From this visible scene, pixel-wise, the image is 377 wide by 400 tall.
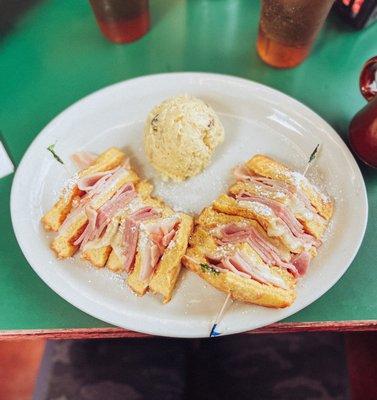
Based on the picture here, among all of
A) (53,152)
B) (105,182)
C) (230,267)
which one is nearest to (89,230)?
(105,182)

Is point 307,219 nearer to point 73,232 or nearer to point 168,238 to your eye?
point 168,238

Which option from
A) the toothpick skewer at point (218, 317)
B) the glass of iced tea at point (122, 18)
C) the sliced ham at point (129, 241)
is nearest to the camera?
the toothpick skewer at point (218, 317)

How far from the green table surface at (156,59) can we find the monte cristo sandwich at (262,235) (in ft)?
0.68

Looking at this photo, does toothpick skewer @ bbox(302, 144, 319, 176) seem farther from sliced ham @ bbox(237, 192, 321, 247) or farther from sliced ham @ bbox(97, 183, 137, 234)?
sliced ham @ bbox(97, 183, 137, 234)

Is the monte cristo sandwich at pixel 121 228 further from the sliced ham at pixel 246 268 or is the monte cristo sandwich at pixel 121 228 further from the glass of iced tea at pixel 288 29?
the glass of iced tea at pixel 288 29

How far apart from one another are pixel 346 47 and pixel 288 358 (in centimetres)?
105

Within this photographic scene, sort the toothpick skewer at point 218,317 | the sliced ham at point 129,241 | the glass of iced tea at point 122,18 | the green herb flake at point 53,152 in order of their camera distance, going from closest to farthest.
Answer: the toothpick skewer at point 218,317, the sliced ham at point 129,241, the green herb flake at point 53,152, the glass of iced tea at point 122,18

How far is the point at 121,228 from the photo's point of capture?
1085 mm

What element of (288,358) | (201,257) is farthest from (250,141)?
(288,358)

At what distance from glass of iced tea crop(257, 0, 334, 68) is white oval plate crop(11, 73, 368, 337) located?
0.18 metres

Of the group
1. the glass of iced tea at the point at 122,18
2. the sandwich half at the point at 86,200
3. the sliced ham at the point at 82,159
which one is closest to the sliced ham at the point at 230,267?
the sandwich half at the point at 86,200

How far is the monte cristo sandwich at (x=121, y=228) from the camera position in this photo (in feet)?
3.38

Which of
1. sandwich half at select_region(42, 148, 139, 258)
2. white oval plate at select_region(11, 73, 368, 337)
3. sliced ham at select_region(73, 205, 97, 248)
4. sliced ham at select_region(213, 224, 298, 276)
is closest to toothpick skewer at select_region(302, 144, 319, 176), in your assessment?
white oval plate at select_region(11, 73, 368, 337)

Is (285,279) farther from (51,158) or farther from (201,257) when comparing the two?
(51,158)
